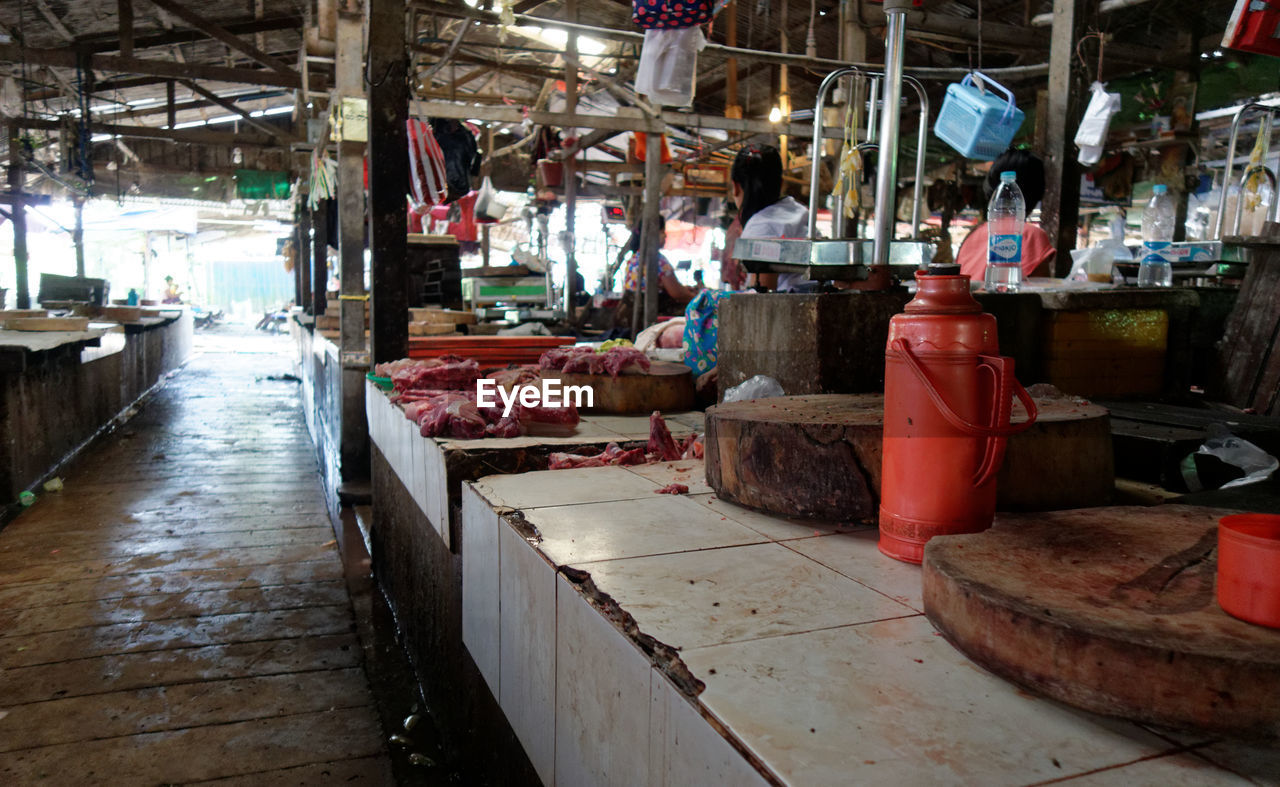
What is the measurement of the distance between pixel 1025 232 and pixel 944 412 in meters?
4.41

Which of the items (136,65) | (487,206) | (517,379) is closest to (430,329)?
(517,379)

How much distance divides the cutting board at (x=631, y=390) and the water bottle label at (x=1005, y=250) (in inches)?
65.0

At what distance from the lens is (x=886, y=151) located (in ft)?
8.77

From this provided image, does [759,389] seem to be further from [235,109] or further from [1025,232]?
[235,109]

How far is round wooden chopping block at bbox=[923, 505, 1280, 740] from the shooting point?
108cm

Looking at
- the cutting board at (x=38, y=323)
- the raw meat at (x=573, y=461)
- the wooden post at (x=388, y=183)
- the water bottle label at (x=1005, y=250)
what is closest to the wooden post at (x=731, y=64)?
the wooden post at (x=388, y=183)

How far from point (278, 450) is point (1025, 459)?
26.8ft

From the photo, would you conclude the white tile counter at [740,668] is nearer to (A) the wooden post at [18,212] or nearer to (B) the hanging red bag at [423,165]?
(B) the hanging red bag at [423,165]

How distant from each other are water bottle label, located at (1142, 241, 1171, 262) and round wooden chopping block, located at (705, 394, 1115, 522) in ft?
8.33

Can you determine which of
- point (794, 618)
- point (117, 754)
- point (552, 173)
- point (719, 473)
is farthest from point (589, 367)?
point (552, 173)

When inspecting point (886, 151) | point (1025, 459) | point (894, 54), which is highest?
point (894, 54)

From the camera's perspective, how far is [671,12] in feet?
16.9

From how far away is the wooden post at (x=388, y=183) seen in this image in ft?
18.0

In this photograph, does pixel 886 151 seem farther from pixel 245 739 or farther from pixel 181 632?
pixel 181 632
